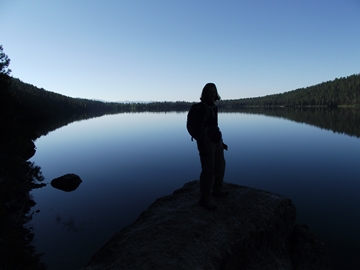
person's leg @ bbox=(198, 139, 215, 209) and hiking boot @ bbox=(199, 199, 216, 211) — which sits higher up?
person's leg @ bbox=(198, 139, 215, 209)

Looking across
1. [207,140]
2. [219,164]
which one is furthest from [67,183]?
[207,140]

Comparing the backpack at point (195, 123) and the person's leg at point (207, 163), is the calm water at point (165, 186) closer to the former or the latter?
the person's leg at point (207, 163)

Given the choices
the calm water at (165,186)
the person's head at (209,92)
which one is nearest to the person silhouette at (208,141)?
the person's head at (209,92)

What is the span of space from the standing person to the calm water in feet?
23.0

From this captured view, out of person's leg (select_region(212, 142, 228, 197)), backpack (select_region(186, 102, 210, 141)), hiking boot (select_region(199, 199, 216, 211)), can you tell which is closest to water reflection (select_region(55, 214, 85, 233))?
hiking boot (select_region(199, 199, 216, 211))

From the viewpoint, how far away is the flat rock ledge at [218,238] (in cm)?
444

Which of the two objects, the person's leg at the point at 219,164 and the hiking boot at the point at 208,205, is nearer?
the hiking boot at the point at 208,205

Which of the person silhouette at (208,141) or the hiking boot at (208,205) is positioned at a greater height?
the person silhouette at (208,141)

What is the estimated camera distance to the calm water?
1038 cm

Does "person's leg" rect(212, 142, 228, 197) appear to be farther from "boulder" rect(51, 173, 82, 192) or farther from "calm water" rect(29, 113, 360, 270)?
"boulder" rect(51, 173, 82, 192)

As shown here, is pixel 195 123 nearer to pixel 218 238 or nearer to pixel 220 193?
pixel 220 193

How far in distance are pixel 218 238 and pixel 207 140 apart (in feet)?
8.37

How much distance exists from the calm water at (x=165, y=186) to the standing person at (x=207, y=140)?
702cm

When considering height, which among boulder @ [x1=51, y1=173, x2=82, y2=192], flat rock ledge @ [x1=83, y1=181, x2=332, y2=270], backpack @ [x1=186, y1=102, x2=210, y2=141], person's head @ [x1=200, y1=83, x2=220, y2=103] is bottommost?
boulder @ [x1=51, y1=173, x2=82, y2=192]
